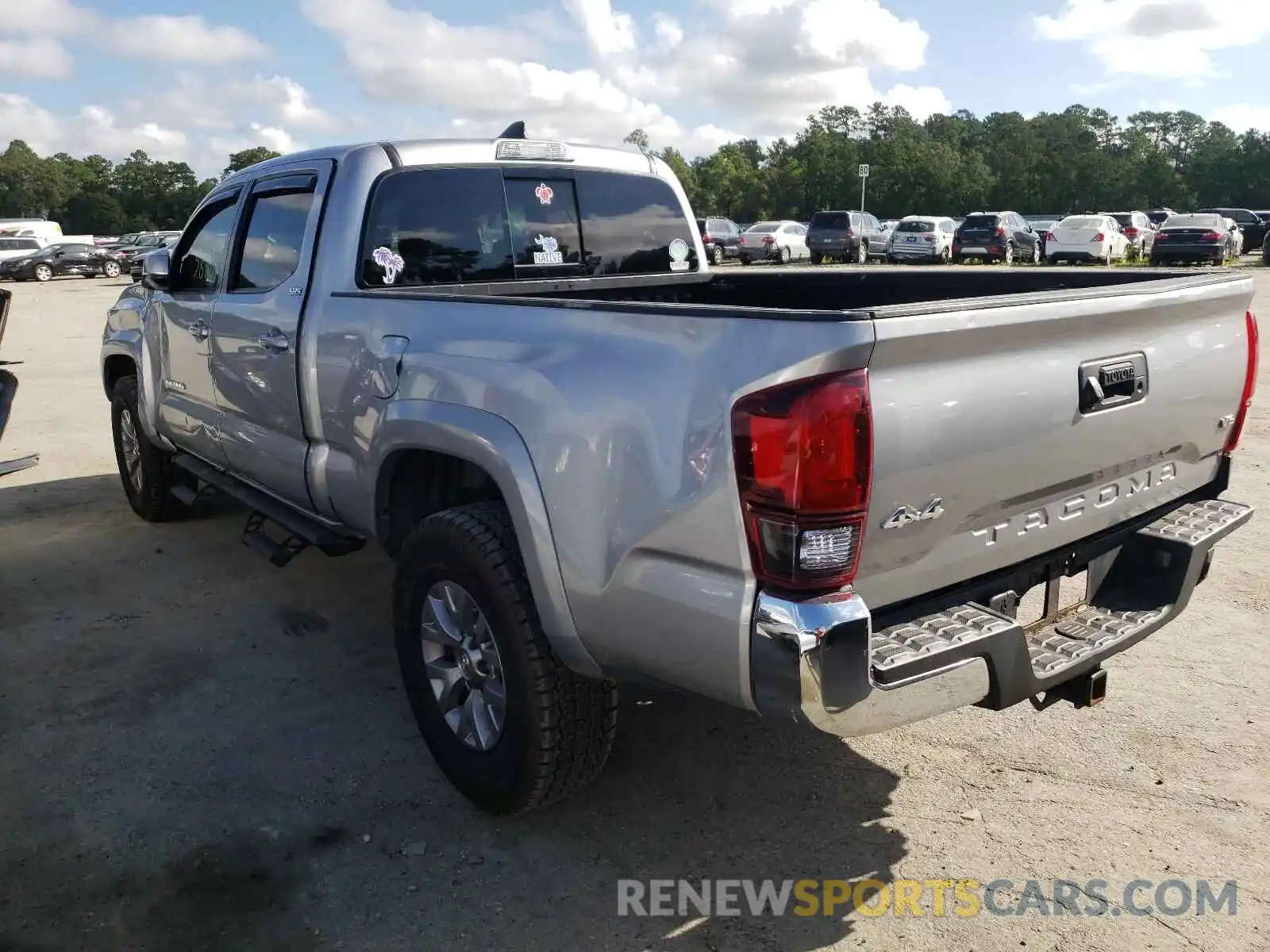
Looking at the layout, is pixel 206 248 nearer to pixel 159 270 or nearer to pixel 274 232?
pixel 159 270

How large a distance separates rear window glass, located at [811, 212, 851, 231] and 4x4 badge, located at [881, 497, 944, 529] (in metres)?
30.4

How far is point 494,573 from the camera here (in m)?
2.73

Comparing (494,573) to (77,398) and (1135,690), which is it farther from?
(77,398)

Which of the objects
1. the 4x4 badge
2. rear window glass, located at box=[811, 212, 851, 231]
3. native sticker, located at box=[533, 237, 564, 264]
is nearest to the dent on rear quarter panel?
the 4x4 badge

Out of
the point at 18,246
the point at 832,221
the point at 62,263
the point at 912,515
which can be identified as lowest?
the point at 912,515

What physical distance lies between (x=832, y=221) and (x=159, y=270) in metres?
28.8

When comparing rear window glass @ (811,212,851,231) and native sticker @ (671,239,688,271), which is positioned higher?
rear window glass @ (811,212,851,231)

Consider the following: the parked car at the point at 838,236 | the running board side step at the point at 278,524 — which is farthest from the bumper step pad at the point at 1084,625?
the parked car at the point at 838,236

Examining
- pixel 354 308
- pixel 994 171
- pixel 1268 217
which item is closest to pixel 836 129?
pixel 994 171

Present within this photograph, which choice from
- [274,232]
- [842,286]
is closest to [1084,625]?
[842,286]

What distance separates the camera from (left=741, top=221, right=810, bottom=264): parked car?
32.1 m

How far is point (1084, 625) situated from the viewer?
2.74 meters

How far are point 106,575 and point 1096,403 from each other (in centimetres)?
483

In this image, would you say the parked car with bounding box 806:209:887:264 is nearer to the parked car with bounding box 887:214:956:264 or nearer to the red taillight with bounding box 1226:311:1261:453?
the parked car with bounding box 887:214:956:264
